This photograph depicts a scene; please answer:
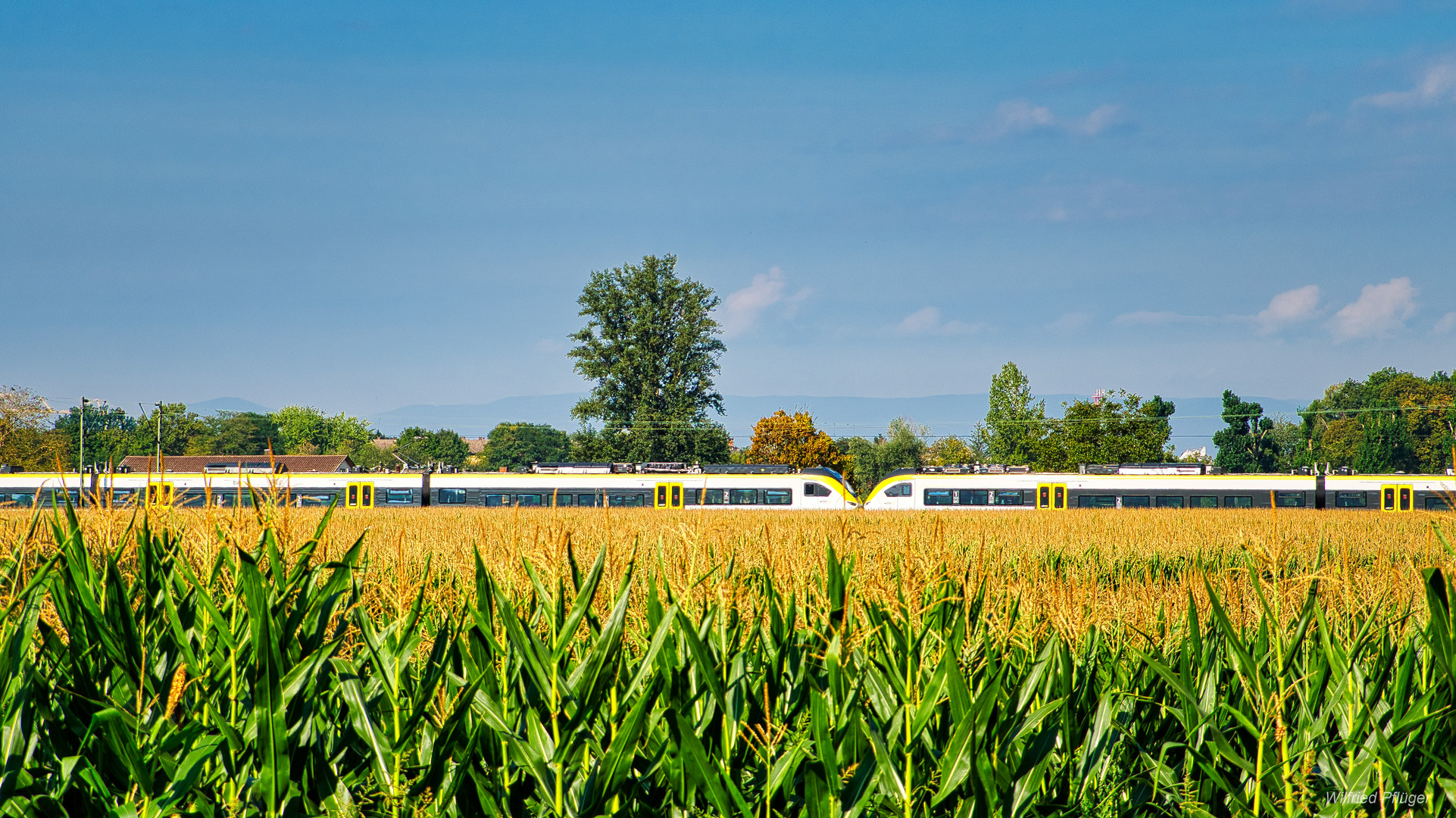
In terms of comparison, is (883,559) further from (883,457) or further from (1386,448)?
(1386,448)

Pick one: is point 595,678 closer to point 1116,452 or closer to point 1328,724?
point 1328,724

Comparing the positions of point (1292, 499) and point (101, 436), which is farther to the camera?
point (101, 436)

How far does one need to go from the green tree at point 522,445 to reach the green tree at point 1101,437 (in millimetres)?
85274

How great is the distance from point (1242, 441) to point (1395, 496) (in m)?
58.2

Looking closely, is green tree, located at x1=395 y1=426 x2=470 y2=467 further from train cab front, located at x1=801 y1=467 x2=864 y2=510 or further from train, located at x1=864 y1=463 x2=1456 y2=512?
train, located at x1=864 y1=463 x2=1456 y2=512

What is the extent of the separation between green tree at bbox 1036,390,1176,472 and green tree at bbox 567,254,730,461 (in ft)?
68.4

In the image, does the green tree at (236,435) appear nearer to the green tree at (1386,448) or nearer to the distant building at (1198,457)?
the distant building at (1198,457)

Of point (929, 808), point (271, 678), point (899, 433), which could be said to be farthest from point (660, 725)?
point (899, 433)

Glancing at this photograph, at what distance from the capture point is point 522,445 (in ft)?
468

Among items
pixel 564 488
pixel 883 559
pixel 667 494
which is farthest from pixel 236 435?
pixel 883 559

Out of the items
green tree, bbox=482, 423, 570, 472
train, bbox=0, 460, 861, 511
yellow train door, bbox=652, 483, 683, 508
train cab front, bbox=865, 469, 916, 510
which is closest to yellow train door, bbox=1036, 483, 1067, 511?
train cab front, bbox=865, 469, 916, 510

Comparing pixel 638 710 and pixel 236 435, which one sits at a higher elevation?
pixel 236 435

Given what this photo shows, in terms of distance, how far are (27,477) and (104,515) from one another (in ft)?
116

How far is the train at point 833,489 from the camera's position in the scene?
31969mm
